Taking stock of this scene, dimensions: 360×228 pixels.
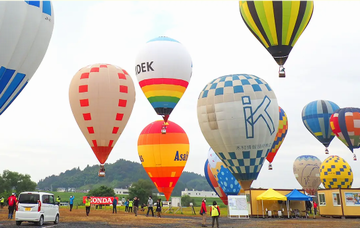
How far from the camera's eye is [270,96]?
2623cm

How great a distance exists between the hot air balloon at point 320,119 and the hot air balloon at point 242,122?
52.7ft

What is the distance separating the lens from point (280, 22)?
21594 millimetres

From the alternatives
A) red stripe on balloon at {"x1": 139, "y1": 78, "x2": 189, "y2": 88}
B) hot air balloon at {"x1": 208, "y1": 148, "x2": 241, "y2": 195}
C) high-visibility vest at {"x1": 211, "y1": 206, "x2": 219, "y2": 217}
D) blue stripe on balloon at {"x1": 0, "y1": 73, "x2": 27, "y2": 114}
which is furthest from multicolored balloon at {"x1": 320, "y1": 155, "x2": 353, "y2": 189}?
blue stripe on balloon at {"x1": 0, "y1": 73, "x2": 27, "y2": 114}

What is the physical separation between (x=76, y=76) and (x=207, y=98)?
390 inches

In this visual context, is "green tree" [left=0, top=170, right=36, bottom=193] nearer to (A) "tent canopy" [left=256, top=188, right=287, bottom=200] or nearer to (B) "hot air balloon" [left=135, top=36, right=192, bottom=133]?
(B) "hot air balloon" [left=135, top=36, right=192, bottom=133]

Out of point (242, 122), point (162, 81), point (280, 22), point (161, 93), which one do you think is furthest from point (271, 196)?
point (280, 22)

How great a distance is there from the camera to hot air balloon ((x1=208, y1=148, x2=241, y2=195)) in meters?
35.8

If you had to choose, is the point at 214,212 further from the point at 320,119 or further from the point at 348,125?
the point at 320,119

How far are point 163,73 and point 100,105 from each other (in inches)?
219

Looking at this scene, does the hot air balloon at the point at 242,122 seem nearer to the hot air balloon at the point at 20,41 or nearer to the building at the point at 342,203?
the building at the point at 342,203

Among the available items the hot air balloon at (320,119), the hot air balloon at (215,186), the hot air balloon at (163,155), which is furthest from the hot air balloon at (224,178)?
the hot air balloon at (320,119)

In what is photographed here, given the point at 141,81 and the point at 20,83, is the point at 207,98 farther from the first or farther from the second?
the point at 20,83

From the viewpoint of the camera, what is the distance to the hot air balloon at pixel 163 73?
28.4m

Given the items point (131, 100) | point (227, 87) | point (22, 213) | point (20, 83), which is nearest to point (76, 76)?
point (131, 100)
